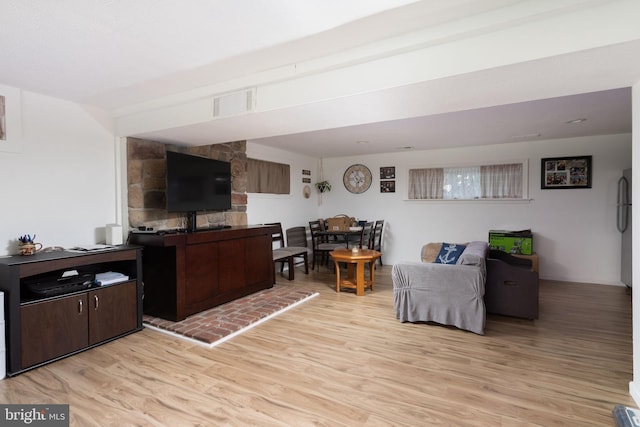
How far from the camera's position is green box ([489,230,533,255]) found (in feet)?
16.5

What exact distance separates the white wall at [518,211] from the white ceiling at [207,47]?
1831mm

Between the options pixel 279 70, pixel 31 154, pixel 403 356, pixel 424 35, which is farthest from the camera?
pixel 31 154

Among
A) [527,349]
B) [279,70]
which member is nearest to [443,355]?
[527,349]

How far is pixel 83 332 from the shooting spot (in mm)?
2695

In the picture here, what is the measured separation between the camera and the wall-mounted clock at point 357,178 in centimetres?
673

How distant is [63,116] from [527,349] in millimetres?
4528

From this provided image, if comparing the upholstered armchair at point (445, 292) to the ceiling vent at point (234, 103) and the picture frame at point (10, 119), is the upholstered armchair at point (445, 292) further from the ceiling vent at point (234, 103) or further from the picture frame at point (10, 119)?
the picture frame at point (10, 119)

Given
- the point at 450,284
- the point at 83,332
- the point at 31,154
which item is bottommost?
the point at 83,332

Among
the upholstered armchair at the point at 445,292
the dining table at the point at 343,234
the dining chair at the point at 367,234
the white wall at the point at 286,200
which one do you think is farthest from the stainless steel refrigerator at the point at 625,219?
the white wall at the point at 286,200

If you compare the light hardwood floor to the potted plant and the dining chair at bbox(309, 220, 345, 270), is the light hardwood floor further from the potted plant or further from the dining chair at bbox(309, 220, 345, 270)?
the potted plant

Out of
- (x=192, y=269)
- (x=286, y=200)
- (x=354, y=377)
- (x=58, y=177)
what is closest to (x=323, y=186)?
(x=286, y=200)

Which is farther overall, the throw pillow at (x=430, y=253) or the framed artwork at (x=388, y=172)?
the framed artwork at (x=388, y=172)

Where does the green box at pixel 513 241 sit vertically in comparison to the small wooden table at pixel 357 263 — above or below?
above

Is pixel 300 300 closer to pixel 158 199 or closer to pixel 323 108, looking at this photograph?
pixel 158 199
